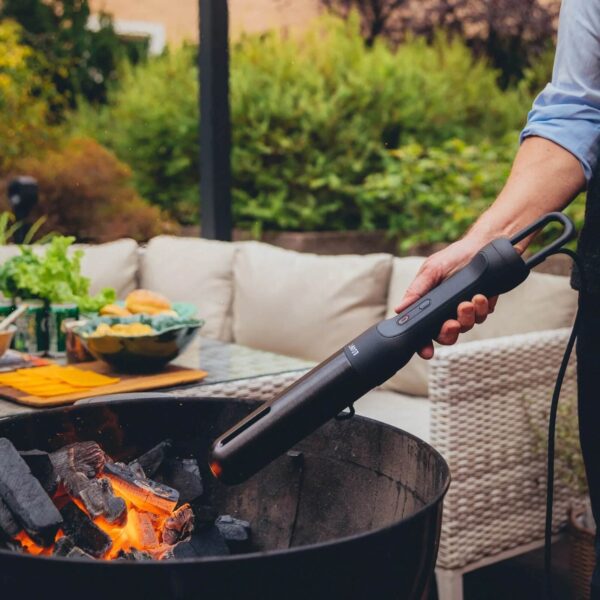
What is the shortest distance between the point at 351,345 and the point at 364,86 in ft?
16.7

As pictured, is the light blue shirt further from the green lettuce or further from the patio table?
the green lettuce

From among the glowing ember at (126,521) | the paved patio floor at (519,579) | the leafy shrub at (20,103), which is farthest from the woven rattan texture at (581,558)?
the leafy shrub at (20,103)

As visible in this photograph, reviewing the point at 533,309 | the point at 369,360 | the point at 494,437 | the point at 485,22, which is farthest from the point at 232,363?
the point at 485,22

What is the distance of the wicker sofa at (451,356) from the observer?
2395 mm

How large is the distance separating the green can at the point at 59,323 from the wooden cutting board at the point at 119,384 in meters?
0.18

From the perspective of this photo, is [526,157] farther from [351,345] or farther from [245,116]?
[245,116]

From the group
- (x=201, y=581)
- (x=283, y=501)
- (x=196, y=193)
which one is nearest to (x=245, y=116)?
(x=196, y=193)

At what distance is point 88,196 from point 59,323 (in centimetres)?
292

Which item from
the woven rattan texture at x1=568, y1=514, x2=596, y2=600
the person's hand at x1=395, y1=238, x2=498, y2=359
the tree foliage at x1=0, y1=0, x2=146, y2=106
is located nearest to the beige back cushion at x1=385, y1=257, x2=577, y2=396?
the woven rattan texture at x1=568, y1=514, x2=596, y2=600

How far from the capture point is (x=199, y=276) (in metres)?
3.61

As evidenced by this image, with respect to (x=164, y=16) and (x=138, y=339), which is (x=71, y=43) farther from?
(x=138, y=339)

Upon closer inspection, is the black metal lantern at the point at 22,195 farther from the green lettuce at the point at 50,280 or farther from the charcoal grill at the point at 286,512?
the charcoal grill at the point at 286,512

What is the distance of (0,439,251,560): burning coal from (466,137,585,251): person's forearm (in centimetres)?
56

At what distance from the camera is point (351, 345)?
102cm
